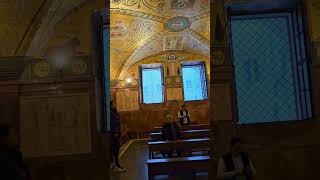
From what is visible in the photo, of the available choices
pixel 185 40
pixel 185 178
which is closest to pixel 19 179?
pixel 185 178

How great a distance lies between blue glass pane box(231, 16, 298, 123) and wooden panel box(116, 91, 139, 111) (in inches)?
530

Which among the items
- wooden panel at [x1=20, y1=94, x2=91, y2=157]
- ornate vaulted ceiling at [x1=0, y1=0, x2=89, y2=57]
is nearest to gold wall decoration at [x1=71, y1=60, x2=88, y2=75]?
wooden panel at [x1=20, y1=94, x2=91, y2=157]

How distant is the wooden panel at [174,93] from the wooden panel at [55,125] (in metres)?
13.3

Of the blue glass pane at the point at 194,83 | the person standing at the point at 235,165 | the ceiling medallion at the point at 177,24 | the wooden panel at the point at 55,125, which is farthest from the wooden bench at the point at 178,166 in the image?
the blue glass pane at the point at 194,83

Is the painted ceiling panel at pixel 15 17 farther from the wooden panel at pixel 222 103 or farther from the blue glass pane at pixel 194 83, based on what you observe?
the blue glass pane at pixel 194 83

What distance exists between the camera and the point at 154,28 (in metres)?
15.3

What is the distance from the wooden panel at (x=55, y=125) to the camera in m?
6.08

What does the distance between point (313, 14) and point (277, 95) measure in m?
1.39

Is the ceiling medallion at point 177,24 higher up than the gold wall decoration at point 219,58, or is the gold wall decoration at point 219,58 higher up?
the ceiling medallion at point 177,24

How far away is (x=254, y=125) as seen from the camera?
574 cm

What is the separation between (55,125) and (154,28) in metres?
9.77

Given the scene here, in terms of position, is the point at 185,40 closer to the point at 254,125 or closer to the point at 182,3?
the point at 182,3

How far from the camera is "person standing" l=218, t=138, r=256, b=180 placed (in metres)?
4.46

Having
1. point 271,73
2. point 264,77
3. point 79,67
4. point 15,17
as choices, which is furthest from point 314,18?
point 15,17
